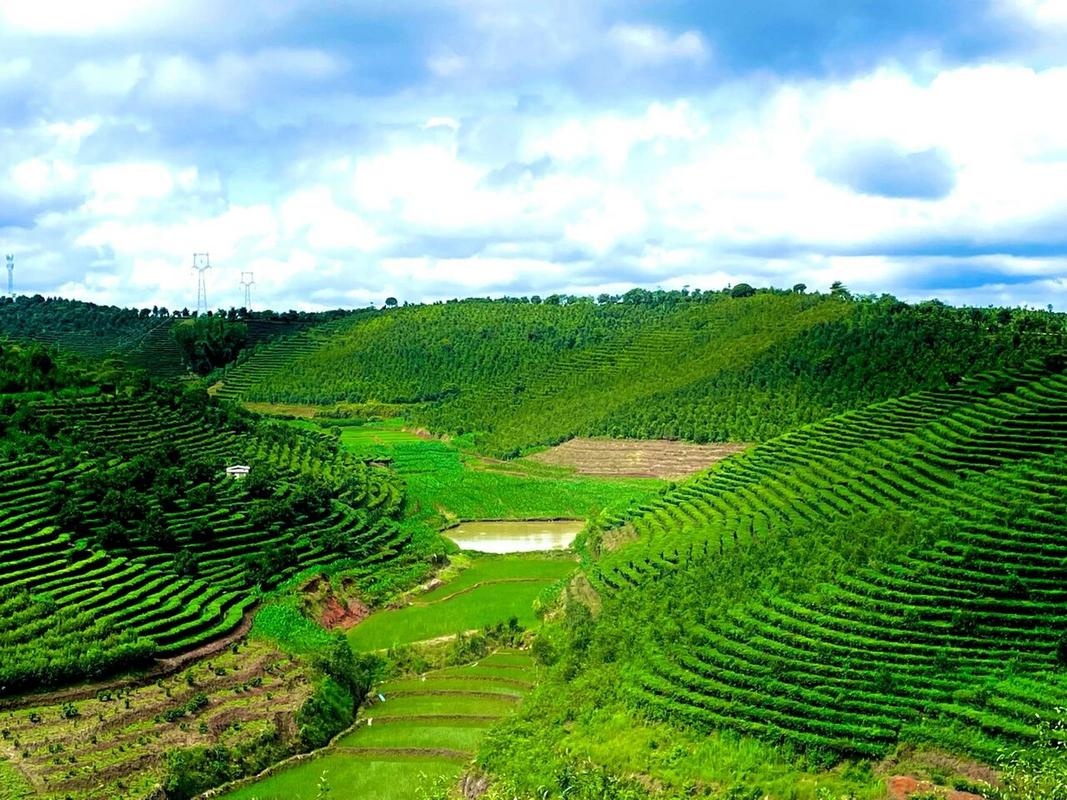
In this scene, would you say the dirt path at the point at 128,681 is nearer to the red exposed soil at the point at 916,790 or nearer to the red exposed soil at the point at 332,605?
the red exposed soil at the point at 332,605

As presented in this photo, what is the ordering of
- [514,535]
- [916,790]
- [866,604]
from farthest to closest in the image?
1. [514,535]
2. [866,604]
3. [916,790]

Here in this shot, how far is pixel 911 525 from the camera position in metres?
35.3

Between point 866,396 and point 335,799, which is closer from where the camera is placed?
point 335,799

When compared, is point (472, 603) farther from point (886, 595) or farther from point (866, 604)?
point (886, 595)

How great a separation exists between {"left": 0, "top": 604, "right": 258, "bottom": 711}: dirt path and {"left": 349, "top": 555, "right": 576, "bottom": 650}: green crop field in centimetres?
554

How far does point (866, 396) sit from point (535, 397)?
37.9 meters

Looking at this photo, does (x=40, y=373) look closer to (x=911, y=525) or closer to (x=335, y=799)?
(x=335, y=799)

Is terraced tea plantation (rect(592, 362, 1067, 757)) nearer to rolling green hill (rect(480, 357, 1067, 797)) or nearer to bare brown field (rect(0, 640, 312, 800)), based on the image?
rolling green hill (rect(480, 357, 1067, 797))

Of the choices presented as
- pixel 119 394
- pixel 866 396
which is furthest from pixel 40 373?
pixel 866 396

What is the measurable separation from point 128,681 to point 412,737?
9673 mm

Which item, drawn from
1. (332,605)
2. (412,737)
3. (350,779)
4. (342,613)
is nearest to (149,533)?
(332,605)

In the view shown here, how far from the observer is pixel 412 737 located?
109 ft

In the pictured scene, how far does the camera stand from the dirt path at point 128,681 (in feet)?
107

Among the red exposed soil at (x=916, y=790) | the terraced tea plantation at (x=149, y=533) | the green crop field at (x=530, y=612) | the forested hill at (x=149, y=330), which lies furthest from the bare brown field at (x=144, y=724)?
the forested hill at (x=149, y=330)
